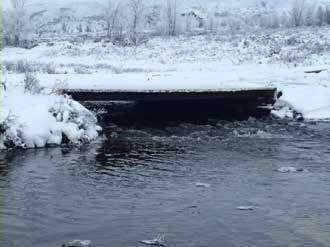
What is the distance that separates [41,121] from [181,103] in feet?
22.4

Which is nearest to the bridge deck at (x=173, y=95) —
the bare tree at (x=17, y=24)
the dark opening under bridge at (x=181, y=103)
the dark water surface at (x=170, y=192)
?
the dark opening under bridge at (x=181, y=103)

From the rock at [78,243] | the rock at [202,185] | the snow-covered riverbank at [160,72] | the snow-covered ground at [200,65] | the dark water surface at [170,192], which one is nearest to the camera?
the rock at [78,243]

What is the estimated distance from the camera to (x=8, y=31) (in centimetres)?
6216

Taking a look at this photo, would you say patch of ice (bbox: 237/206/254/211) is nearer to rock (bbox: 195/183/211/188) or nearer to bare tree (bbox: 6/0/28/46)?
rock (bbox: 195/183/211/188)

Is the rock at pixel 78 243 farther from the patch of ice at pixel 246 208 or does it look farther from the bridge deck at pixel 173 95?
the bridge deck at pixel 173 95

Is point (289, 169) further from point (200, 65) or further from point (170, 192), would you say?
point (200, 65)

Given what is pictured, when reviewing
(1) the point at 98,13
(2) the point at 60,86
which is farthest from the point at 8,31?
(2) the point at 60,86

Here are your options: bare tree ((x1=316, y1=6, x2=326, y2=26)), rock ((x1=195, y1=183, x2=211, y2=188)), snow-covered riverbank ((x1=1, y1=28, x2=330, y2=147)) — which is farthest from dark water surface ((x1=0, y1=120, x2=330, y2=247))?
bare tree ((x1=316, y1=6, x2=326, y2=26))

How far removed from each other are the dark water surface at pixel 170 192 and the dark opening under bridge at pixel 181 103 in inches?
101

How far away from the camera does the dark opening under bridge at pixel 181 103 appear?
18859 millimetres

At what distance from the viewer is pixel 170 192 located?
10.5 m

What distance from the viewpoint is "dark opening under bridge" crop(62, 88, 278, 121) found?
18859mm

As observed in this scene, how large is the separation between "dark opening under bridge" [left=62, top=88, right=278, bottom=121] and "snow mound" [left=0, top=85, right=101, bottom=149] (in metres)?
2.23

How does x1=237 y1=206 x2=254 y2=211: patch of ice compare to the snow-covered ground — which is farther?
the snow-covered ground
